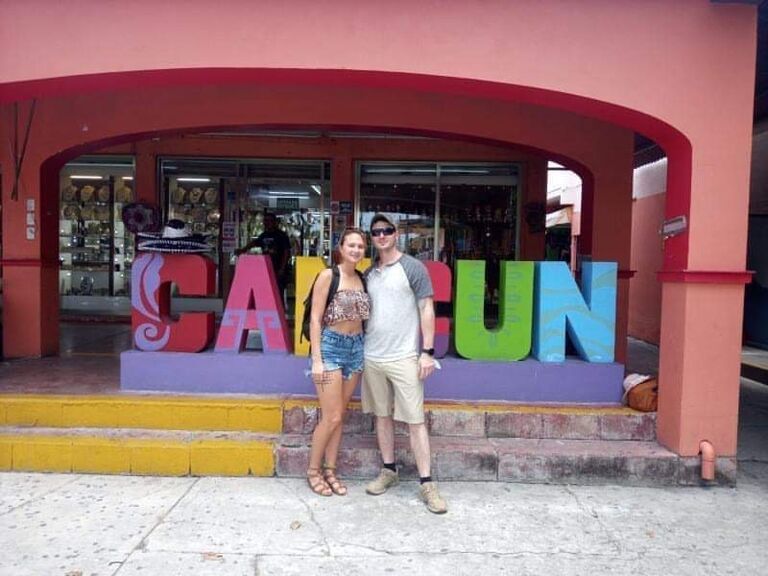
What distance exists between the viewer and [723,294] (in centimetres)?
473

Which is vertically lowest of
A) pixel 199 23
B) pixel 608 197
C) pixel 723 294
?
pixel 723 294

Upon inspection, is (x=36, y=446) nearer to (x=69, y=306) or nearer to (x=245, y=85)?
(x=245, y=85)

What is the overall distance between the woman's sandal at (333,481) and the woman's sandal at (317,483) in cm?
3

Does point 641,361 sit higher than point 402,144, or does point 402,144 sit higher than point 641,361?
point 402,144

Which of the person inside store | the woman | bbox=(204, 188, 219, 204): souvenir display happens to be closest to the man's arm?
the woman

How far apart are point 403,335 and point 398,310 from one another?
18 cm

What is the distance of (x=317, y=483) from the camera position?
449 centimetres

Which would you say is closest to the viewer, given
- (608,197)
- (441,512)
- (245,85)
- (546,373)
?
(441,512)

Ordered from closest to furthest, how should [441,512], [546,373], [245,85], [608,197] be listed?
1. [441,512]
2. [546,373]
3. [245,85]
4. [608,197]

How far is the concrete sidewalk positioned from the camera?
11.5 feet

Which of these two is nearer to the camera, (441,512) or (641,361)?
(441,512)

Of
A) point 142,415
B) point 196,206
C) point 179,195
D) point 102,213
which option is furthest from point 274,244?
point 142,415

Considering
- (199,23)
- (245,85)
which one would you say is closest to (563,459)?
(199,23)

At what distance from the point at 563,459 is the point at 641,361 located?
13.4 ft
